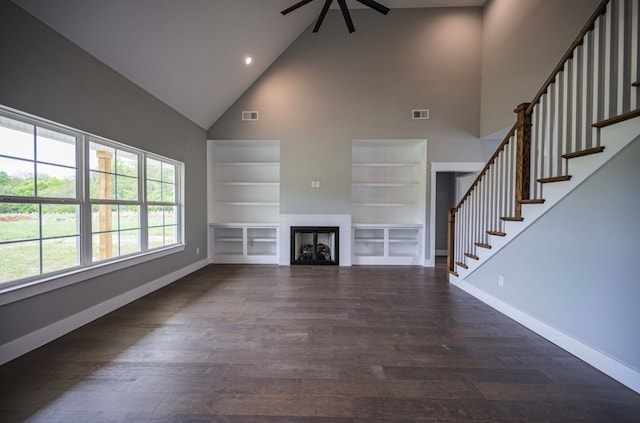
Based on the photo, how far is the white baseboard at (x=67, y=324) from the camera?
1.87 m

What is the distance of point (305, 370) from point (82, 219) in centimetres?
266

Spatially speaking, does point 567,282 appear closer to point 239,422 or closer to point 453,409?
point 453,409

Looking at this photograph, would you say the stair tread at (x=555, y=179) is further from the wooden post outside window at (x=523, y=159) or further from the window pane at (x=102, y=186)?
the window pane at (x=102, y=186)

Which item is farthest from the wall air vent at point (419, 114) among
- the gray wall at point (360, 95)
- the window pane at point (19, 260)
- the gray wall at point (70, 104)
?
the window pane at point (19, 260)

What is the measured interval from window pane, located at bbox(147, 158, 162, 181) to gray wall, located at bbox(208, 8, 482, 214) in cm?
152

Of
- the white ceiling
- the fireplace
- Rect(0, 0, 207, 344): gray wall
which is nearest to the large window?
Rect(0, 0, 207, 344): gray wall

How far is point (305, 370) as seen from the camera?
1783 mm

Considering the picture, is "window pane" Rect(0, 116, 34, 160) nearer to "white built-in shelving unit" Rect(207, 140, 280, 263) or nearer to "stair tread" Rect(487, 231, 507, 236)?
"white built-in shelving unit" Rect(207, 140, 280, 263)

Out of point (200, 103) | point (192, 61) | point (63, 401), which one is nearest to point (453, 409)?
point (63, 401)

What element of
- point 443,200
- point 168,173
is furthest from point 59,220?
point 443,200

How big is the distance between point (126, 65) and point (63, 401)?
3.19 m

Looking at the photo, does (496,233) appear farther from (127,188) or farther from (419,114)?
(127,188)

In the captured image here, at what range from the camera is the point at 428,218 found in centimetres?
491

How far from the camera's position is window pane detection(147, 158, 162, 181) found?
348cm
